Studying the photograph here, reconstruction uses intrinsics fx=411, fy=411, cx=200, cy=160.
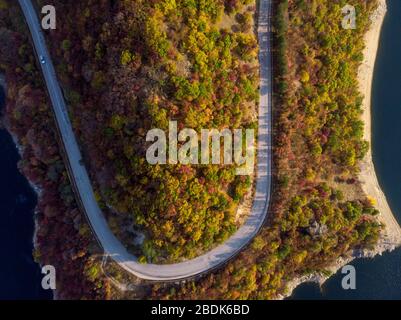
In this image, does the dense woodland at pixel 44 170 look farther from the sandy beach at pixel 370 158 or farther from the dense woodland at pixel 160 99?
the sandy beach at pixel 370 158

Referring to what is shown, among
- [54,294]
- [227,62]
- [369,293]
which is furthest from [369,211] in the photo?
[54,294]

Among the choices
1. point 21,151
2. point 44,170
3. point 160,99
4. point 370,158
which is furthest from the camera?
point 370,158

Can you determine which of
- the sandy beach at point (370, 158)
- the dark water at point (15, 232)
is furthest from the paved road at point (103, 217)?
the sandy beach at point (370, 158)

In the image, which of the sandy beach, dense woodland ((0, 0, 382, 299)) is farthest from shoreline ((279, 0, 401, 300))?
dense woodland ((0, 0, 382, 299))

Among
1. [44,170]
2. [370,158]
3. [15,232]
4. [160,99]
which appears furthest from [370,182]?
[15,232]

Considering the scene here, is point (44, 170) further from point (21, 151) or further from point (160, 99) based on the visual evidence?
point (160, 99)

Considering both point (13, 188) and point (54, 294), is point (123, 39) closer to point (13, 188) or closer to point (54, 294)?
point (13, 188)

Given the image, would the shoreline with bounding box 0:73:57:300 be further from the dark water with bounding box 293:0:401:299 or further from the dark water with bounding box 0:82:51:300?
the dark water with bounding box 293:0:401:299
